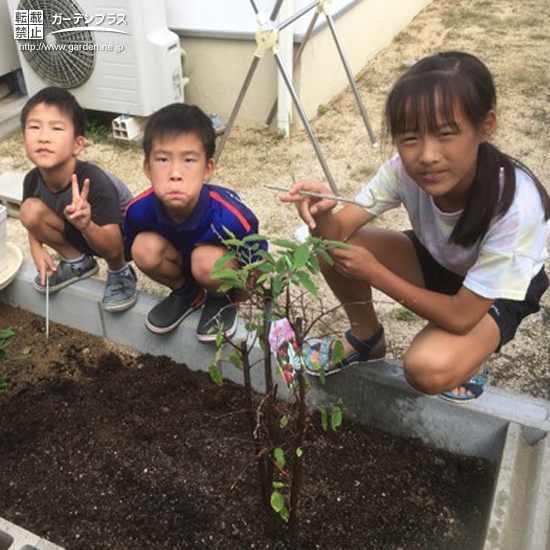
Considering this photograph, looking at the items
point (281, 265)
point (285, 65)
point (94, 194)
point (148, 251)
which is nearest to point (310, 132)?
point (285, 65)

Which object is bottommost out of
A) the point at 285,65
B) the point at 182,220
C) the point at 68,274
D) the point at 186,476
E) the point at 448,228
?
the point at 186,476

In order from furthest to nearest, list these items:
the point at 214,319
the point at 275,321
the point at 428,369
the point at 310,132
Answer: the point at 310,132, the point at 214,319, the point at 428,369, the point at 275,321

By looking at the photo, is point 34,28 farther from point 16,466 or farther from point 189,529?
point 189,529

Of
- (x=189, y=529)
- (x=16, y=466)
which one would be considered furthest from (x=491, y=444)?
(x=16, y=466)

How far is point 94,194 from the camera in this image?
2.18 metres

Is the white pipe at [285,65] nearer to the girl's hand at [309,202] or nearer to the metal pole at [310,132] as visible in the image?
the metal pole at [310,132]

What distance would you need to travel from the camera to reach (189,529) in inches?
62.4

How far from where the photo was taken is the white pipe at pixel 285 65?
367cm

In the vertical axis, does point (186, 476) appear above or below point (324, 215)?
below

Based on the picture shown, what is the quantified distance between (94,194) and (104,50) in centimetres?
201

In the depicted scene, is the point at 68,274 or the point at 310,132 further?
the point at 310,132

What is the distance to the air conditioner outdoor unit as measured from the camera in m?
3.70

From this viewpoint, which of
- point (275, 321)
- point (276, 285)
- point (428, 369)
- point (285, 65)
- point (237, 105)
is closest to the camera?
point (276, 285)

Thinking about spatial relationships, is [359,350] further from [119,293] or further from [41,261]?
[41,261]
